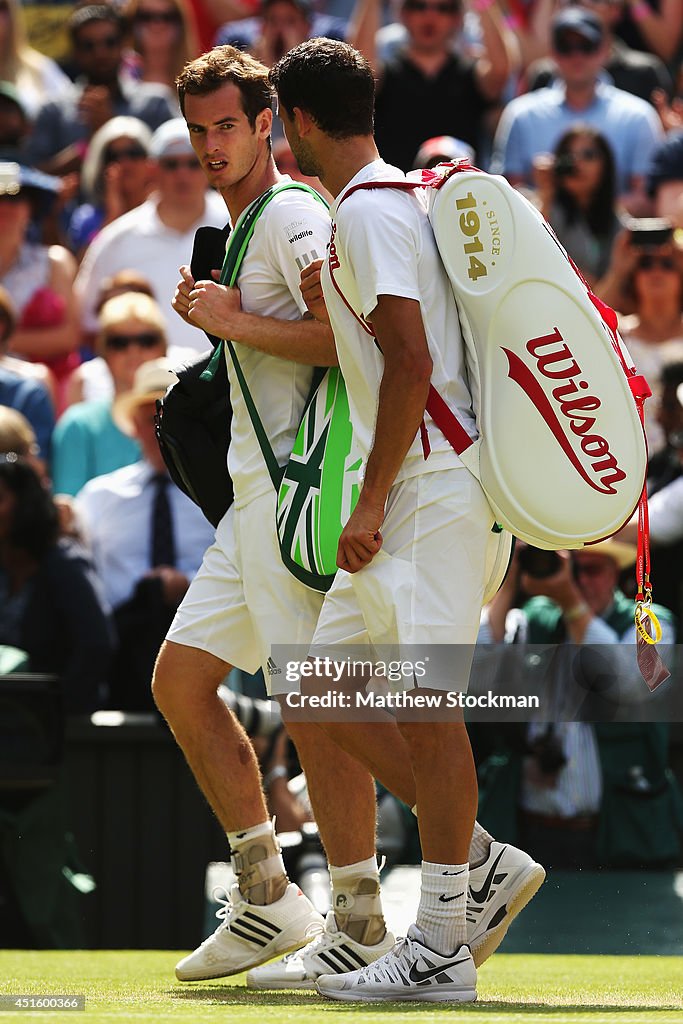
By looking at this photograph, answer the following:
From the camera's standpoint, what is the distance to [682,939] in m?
6.30

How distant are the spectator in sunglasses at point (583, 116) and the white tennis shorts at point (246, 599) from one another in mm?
6681

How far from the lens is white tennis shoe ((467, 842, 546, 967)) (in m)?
4.74

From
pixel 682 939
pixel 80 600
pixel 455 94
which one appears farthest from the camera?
pixel 455 94

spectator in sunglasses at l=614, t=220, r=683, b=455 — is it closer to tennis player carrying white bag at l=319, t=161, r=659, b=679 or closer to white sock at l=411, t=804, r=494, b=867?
white sock at l=411, t=804, r=494, b=867

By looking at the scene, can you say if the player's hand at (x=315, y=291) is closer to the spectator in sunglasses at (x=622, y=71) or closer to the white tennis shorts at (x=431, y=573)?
the white tennis shorts at (x=431, y=573)

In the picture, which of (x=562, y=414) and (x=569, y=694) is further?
(x=569, y=694)

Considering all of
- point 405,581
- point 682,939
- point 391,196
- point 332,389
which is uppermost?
point 391,196

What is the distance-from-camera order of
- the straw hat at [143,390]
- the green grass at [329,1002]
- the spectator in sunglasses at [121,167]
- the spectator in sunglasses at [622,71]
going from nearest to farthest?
the green grass at [329,1002], the straw hat at [143,390], the spectator in sunglasses at [121,167], the spectator in sunglasses at [622,71]

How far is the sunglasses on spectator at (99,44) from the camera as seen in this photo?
486 inches

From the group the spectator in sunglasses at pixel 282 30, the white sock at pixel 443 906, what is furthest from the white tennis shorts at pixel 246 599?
the spectator in sunglasses at pixel 282 30

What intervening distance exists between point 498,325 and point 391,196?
0.40m

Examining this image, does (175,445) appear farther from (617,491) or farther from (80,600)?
(80,600)

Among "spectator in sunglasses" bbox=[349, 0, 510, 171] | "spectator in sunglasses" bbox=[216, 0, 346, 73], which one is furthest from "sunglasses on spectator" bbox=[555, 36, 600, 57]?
"spectator in sunglasses" bbox=[216, 0, 346, 73]

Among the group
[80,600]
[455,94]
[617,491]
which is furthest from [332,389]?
[455,94]
